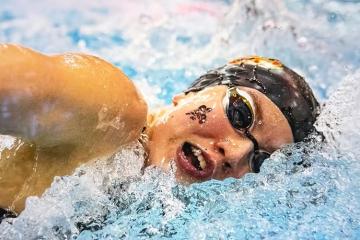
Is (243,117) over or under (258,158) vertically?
over

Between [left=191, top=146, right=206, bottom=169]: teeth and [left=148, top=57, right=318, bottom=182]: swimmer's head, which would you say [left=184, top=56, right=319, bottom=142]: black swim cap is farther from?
[left=191, top=146, right=206, bottom=169]: teeth

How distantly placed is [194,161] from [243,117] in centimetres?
22

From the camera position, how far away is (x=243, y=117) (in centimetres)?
164

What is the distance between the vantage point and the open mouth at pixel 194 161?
1.54 metres

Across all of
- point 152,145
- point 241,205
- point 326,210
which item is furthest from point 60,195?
point 326,210

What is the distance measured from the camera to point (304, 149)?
179 cm

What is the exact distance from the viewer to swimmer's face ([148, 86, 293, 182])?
1.55 meters

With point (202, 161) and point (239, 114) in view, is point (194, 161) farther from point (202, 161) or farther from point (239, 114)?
point (239, 114)

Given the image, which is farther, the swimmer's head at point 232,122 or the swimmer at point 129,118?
the swimmer's head at point 232,122

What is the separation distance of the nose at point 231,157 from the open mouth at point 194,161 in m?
0.03

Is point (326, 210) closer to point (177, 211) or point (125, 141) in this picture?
point (177, 211)

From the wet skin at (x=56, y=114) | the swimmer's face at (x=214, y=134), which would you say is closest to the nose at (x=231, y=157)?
the swimmer's face at (x=214, y=134)

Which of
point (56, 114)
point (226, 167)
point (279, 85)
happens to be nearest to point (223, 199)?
point (226, 167)

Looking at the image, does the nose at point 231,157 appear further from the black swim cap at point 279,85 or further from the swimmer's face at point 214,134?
the black swim cap at point 279,85
